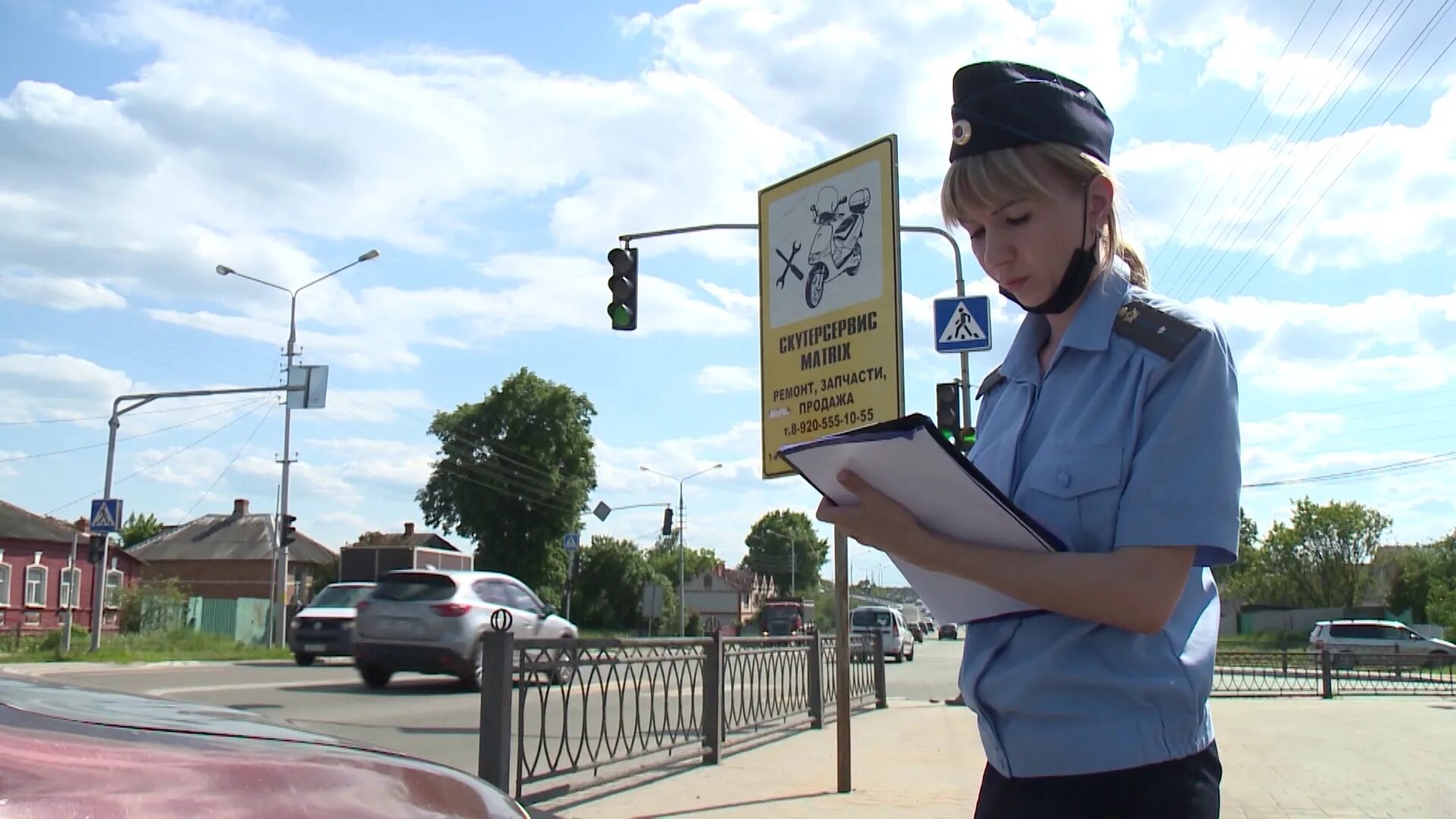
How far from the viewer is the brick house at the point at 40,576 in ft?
144

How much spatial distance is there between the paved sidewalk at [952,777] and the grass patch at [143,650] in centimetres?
1822

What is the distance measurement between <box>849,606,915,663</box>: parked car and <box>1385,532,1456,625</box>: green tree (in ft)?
126

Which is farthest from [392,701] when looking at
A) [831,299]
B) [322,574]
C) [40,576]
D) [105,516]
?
[322,574]

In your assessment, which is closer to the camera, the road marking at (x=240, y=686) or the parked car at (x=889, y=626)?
the road marking at (x=240, y=686)

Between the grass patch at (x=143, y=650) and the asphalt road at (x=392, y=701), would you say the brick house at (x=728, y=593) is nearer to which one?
the grass patch at (x=143, y=650)

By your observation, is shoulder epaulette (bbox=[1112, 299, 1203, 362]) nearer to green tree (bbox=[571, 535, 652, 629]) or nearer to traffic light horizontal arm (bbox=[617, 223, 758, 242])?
traffic light horizontal arm (bbox=[617, 223, 758, 242])

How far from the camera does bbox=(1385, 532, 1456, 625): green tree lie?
65312 millimetres

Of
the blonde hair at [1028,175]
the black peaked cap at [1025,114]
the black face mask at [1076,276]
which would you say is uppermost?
the black peaked cap at [1025,114]

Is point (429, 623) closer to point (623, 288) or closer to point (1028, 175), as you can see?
point (623, 288)

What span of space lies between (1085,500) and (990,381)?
1.55 feet

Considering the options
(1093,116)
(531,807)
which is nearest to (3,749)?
(1093,116)

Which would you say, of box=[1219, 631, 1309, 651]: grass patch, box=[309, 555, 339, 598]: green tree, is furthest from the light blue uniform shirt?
box=[309, 555, 339, 598]: green tree

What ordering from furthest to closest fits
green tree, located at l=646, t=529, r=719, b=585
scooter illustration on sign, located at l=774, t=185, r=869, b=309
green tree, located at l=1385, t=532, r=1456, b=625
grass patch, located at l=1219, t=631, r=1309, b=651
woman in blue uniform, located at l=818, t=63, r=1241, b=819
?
green tree, located at l=646, t=529, r=719, b=585, green tree, located at l=1385, t=532, r=1456, b=625, grass patch, located at l=1219, t=631, r=1309, b=651, scooter illustration on sign, located at l=774, t=185, r=869, b=309, woman in blue uniform, located at l=818, t=63, r=1241, b=819

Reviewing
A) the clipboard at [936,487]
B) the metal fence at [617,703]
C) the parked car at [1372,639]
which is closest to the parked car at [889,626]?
the parked car at [1372,639]
